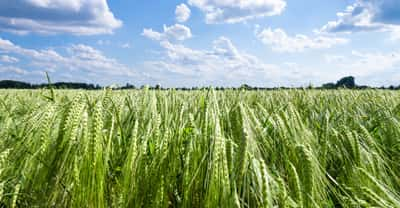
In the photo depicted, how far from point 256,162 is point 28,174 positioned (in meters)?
0.68

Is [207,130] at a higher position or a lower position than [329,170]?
higher

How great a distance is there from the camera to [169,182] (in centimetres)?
114

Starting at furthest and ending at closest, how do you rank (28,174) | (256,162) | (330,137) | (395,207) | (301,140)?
(330,137) < (301,140) < (28,174) < (395,207) < (256,162)

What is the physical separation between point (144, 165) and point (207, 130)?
219 mm

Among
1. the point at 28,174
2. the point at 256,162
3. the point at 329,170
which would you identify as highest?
the point at 256,162

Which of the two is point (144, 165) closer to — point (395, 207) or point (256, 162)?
point (256, 162)

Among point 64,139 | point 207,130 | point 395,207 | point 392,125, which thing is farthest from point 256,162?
point 392,125

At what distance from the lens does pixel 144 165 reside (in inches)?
43.9

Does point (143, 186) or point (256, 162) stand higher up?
point (256, 162)

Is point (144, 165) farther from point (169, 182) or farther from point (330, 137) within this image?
point (330, 137)

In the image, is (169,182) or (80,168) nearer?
(80,168)

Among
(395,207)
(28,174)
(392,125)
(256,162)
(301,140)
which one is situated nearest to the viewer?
(256,162)

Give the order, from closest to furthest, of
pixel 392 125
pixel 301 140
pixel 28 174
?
pixel 28 174
pixel 301 140
pixel 392 125

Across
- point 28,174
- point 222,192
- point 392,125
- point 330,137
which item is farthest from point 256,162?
point 392,125
